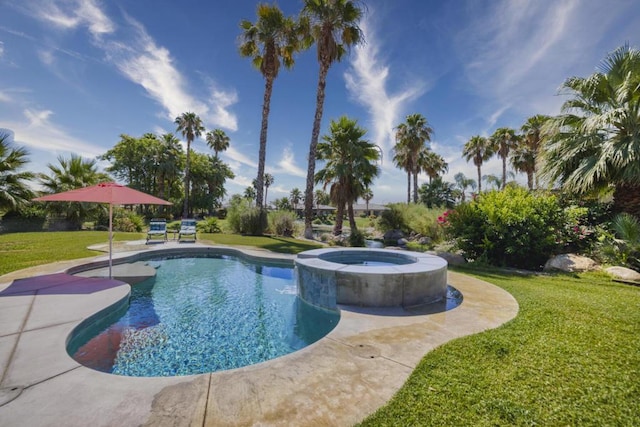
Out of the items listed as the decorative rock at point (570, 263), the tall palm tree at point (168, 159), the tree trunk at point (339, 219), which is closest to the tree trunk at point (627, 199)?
the decorative rock at point (570, 263)

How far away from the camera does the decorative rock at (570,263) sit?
7184 mm

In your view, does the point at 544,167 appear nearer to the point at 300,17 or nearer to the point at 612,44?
the point at 612,44

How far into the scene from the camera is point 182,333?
4.03 meters

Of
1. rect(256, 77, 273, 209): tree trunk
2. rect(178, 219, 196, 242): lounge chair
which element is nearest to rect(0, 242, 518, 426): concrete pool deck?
rect(178, 219, 196, 242): lounge chair

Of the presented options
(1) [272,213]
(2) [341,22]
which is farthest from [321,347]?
(2) [341,22]

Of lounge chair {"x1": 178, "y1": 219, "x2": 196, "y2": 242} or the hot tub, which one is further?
lounge chair {"x1": 178, "y1": 219, "x2": 196, "y2": 242}

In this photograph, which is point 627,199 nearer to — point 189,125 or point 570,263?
point 570,263

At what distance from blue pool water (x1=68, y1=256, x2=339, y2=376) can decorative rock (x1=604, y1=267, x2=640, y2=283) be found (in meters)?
7.23

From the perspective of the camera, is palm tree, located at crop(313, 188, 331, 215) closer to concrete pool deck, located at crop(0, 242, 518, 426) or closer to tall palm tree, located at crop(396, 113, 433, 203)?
tall palm tree, located at crop(396, 113, 433, 203)

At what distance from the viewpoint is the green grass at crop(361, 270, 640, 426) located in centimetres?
193

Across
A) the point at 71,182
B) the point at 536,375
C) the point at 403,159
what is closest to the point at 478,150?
the point at 403,159

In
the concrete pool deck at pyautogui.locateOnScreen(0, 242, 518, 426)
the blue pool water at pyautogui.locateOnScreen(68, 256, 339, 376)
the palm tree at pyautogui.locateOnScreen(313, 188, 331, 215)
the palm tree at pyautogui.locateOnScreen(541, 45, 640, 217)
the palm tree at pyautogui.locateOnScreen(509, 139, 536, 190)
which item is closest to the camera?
the concrete pool deck at pyautogui.locateOnScreen(0, 242, 518, 426)

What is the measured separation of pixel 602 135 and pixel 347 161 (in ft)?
36.4

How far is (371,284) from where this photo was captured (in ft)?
14.8
